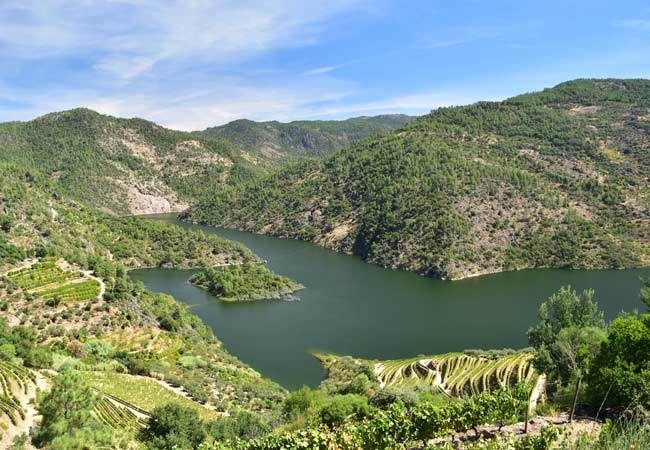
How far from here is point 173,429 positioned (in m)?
25.8

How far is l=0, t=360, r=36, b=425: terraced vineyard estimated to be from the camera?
76.4 ft

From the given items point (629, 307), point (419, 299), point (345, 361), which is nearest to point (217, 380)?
point (345, 361)

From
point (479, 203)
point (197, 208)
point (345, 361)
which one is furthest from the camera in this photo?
point (197, 208)

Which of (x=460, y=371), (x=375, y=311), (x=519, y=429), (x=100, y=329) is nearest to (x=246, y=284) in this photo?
(x=375, y=311)

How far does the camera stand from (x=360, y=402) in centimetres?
3056

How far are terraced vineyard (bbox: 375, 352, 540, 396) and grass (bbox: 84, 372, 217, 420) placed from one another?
66.1ft

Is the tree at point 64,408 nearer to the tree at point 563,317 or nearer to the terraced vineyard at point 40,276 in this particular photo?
the terraced vineyard at point 40,276

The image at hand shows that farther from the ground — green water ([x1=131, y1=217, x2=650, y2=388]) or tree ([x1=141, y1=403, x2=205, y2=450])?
tree ([x1=141, y1=403, x2=205, y2=450])

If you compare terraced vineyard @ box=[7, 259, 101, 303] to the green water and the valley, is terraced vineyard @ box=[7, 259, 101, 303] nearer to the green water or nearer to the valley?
the valley

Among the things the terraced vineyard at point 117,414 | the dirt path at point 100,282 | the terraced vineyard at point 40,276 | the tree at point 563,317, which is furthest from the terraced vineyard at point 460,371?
the terraced vineyard at point 40,276

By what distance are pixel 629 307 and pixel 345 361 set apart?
4693 cm

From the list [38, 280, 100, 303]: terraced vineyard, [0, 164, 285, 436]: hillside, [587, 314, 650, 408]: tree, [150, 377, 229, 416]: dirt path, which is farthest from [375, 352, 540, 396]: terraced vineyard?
[38, 280, 100, 303]: terraced vineyard

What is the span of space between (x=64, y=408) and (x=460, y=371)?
39129 millimetres

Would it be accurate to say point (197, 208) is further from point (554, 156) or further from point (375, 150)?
point (554, 156)
